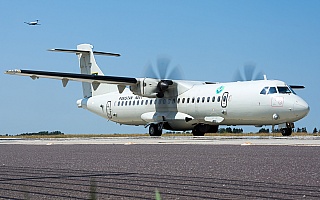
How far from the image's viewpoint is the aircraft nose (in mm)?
26625

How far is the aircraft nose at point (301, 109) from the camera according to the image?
1048 inches

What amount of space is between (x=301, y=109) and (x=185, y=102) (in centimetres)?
774

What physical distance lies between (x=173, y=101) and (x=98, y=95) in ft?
26.1

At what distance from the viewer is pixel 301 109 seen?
26609 mm

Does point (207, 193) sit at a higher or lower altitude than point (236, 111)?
lower

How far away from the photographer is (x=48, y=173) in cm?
820

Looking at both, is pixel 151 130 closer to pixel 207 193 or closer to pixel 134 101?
pixel 134 101

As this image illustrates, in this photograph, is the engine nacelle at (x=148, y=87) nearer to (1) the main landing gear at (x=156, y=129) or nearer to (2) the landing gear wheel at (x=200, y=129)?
(1) the main landing gear at (x=156, y=129)

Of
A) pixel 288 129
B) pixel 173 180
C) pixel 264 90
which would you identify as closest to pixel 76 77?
pixel 264 90

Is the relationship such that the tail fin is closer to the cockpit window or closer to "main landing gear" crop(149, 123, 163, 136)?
"main landing gear" crop(149, 123, 163, 136)

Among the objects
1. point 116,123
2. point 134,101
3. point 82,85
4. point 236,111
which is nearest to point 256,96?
point 236,111

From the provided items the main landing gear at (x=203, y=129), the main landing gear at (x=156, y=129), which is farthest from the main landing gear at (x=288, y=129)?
the main landing gear at (x=156, y=129)

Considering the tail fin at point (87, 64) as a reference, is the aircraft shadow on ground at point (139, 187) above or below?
below

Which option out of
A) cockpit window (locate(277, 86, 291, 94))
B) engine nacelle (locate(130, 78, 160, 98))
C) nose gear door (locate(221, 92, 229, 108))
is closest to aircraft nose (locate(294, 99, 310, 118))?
cockpit window (locate(277, 86, 291, 94))
